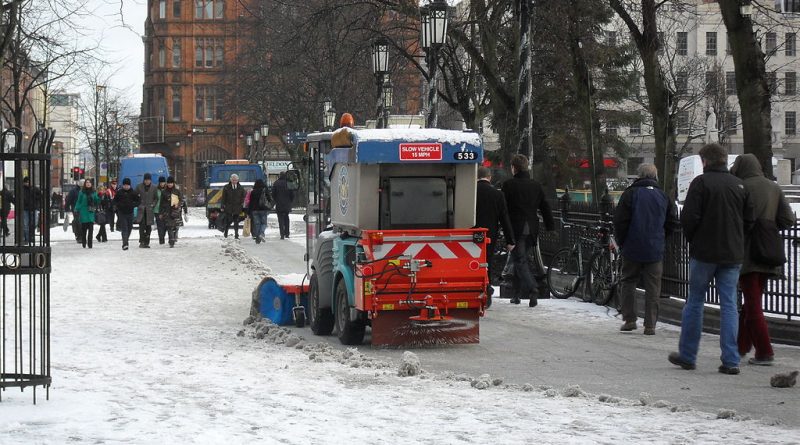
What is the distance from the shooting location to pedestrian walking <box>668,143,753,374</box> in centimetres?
1109

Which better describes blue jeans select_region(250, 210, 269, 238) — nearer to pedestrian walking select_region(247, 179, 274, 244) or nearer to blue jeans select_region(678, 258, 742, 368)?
pedestrian walking select_region(247, 179, 274, 244)

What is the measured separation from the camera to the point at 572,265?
62.2 ft

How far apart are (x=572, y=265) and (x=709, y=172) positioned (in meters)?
7.68

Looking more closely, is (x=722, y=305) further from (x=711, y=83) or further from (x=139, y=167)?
(x=711, y=83)

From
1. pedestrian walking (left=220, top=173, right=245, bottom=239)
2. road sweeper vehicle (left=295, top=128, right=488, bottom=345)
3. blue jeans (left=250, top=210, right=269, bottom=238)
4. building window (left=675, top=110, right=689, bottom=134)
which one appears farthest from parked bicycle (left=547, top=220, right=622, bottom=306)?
building window (left=675, top=110, right=689, bottom=134)

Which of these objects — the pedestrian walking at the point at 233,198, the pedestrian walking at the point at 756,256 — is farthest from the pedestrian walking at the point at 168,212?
the pedestrian walking at the point at 756,256

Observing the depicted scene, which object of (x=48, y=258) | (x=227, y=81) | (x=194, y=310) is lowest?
(x=194, y=310)

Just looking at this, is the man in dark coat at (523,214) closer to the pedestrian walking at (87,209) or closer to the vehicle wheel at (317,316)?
the vehicle wheel at (317,316)

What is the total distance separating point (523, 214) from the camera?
1734 centimetres

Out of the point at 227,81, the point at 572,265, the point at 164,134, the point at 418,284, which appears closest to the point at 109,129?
the point at 227,81

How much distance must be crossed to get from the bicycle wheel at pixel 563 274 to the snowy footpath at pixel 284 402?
570 centimetres

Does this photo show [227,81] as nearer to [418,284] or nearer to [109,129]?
[109,129]

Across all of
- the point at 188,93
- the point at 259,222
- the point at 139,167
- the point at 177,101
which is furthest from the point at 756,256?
the point at 177,101

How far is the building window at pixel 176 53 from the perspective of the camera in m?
113
